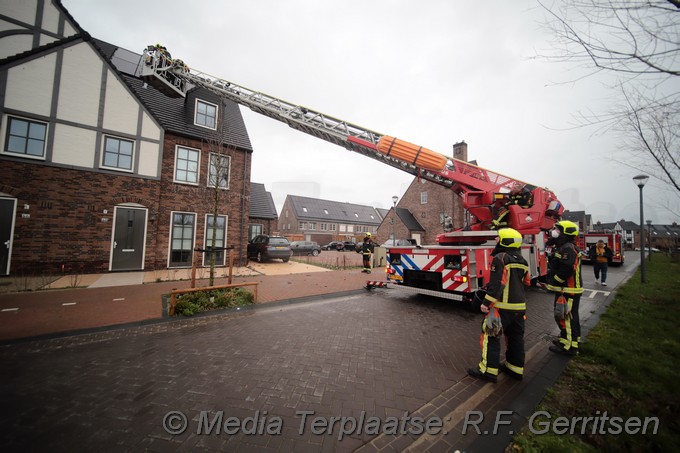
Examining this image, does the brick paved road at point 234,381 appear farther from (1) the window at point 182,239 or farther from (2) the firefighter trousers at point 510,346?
(1) the window at point 182,239

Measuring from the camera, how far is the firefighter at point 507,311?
123 inches

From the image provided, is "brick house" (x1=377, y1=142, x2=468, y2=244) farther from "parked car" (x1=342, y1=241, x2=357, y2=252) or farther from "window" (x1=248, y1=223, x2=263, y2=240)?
"window" (x1=248, y1=223, x2=263, y2=240)

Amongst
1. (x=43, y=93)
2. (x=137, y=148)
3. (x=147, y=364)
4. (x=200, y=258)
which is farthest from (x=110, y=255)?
(x=147, y=364)

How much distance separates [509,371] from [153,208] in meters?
12.9

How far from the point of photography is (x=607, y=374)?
3.20 metres

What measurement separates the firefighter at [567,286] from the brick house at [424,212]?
823 inches

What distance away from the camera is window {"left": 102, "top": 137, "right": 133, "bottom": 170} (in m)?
9.95

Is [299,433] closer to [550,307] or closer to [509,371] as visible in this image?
[509,371]

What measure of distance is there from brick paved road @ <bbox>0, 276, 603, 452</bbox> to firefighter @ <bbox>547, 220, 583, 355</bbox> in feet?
1.52

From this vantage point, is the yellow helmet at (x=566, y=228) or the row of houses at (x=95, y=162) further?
the row of houses at (x=95, y=162)

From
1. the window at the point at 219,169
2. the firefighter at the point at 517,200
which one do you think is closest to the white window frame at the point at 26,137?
the window at the point at 219,169

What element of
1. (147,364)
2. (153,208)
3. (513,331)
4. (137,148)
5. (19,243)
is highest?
(137,148)

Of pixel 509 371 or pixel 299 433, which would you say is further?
pixel 509 371

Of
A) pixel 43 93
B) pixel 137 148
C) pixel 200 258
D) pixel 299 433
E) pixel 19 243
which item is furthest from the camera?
pixel 200 258
